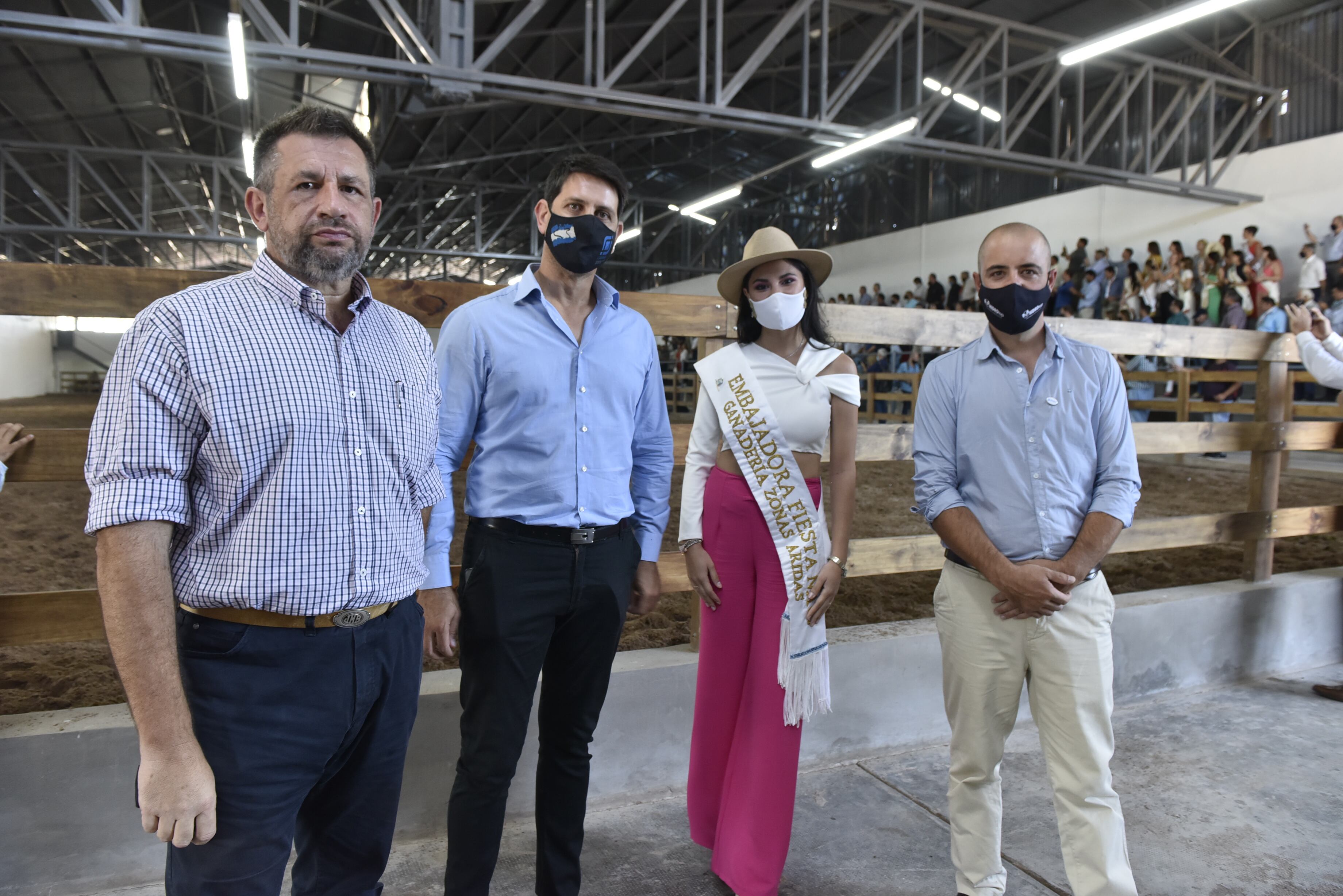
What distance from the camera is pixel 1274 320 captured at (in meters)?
10.8

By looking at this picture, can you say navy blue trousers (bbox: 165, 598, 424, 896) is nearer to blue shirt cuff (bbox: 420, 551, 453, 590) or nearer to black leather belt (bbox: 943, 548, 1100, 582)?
blue shirt cuff (bbox: 420, 551, 453, 590)

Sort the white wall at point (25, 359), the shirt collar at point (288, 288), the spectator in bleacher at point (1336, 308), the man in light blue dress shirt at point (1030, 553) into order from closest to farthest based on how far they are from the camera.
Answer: the shirt collar at point (288, 288)
the man in light blue dress shirt at point (1030, 553)
the spectator in bleacher at point (1336, 308)
the white wall at point (25, 359)

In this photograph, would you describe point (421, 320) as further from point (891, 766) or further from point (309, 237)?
point (891, 766)

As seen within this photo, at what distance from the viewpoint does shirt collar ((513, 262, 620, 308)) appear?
2027mm

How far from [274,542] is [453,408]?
0.72 meters

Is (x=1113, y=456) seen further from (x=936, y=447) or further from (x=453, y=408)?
(x=453, y=408)

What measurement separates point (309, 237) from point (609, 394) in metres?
0.82

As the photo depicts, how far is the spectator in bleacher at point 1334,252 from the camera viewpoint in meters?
11.5

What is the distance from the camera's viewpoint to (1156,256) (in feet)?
42.8

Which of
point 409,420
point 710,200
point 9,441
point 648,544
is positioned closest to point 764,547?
point 648,544

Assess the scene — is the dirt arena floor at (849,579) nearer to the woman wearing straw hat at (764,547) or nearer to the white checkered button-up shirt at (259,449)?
the woman wearing straw hat at (764,547)

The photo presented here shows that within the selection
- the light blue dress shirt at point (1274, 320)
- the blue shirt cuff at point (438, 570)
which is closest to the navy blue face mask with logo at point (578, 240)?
the blue shirt cuff at point (438, 570)

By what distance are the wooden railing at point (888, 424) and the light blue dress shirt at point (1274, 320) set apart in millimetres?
7832

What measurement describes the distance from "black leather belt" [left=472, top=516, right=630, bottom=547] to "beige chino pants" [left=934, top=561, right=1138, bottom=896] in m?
1.00
